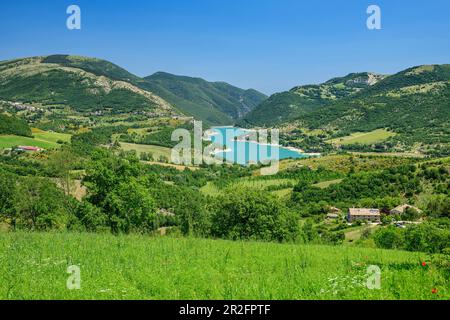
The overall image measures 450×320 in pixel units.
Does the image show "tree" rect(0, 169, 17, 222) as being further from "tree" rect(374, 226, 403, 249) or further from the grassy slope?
the grassy slope

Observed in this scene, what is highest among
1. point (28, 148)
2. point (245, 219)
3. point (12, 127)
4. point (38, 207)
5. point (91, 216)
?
point (12, 127)

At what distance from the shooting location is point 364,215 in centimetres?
8675

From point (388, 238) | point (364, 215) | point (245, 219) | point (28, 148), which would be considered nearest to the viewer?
point (245, 219)

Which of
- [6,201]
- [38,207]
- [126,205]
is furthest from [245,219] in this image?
[6,201]

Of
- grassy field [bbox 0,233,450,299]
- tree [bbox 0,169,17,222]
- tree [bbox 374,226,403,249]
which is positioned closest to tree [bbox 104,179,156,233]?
tree [bbox 0,169,17,222]

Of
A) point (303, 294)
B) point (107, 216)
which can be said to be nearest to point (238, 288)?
point (303, 294)

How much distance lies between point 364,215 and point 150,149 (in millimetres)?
119422

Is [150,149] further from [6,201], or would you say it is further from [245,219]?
[245,219]

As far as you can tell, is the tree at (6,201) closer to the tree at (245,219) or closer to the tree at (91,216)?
the tree at (91,216)

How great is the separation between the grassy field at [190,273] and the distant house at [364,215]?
2995 inches

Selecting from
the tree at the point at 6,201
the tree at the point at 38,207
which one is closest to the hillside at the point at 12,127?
the tree at the point at 6,201
